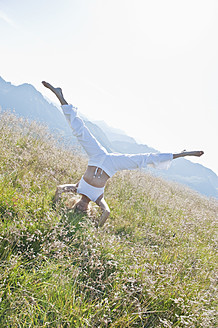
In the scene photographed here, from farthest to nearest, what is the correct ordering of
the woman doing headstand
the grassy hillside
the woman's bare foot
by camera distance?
the woman's bare foot, the woman doing headstand, the grassy hillside

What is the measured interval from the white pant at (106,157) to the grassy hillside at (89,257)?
869 mm

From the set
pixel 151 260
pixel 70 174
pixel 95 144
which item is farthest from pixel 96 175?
pixel 70 174

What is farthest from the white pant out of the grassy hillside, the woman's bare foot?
the grassy hillside

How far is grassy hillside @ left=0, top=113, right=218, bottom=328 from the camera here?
1.59m

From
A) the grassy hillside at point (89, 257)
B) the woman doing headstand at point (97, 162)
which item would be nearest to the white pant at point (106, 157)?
the woman doing headstand at point (97, 162)

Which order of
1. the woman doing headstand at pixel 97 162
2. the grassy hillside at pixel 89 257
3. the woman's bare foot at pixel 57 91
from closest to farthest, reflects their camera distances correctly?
the grassy hillside at pixel 89 257
the woman doing headstand at pixel 97 162
the woman's bare foot at pixel 57 91

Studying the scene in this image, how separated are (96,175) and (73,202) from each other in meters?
0.72

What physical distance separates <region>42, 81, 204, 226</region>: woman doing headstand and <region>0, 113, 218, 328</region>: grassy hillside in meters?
0.45

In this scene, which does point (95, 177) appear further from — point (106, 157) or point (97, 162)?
point (106, 157)

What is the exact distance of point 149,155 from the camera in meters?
3.61

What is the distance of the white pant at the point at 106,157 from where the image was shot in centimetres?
347

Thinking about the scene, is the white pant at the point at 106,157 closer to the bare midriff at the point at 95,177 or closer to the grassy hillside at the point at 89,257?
the bare midriff at the point at 95,177

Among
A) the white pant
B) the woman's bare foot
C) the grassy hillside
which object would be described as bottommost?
the grassy hillside

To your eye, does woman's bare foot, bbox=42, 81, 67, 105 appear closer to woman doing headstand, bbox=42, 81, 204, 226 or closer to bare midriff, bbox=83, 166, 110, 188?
woman doing headstand, bbox=42, 81, 204, 226
